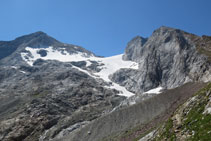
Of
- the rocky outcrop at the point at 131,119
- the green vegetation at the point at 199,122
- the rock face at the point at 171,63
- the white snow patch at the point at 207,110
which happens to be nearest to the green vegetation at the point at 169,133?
the green vegetation at the point at 199,122

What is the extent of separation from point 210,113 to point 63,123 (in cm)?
6043

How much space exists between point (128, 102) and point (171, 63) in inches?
1594

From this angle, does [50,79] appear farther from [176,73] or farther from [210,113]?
[210,113]

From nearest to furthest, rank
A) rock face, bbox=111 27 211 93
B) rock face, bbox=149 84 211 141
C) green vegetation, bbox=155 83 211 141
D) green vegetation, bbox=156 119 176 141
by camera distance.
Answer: green vegetation, bbox=155 83 211 141, rock face, bbox=149 84 211 141, green vegetation, bbox=156 119 176 141, rock face, bbox=111 27 211 93

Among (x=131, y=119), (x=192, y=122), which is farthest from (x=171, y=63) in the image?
(x=192, y=122)

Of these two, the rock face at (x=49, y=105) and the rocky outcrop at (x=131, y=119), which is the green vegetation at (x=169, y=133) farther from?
the rock face at (x=49, y=105)

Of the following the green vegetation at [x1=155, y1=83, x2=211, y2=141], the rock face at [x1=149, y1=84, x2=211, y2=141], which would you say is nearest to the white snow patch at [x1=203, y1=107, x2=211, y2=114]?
the rock face at [x1=149, y1=84, x2=211, y2=141]

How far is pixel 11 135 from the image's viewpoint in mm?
67438

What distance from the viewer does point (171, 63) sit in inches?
4104

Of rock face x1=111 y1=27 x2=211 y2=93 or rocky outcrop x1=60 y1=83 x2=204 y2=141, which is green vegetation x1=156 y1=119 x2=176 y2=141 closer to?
rocky outcrop x1=60 y1=83 x2=204 y2=141

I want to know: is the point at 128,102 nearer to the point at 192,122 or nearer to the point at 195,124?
the point at 192,122

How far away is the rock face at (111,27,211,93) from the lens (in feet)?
274

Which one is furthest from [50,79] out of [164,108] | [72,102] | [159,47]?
[164,108]

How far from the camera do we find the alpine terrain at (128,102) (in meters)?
19.6
